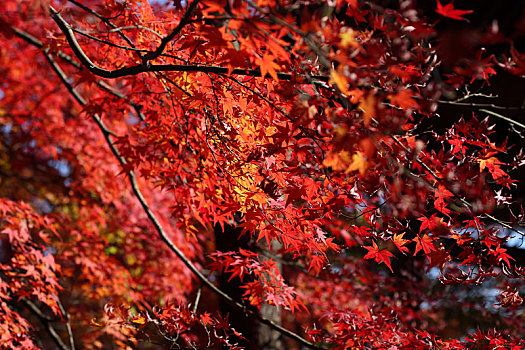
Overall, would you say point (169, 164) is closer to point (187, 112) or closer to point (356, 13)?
point (187, 112)

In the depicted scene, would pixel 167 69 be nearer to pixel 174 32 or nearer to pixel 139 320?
pixel 174 32

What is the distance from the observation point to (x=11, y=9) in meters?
6.68

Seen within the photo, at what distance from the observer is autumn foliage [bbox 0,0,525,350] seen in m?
1.43

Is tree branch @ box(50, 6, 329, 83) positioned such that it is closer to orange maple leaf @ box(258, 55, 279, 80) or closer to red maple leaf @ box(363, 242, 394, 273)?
orange maple leaf @ box(258, 55, 279, 80)

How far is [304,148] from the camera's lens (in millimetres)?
1919

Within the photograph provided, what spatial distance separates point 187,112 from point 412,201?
2.02 m

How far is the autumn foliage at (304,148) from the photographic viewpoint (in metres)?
1.43

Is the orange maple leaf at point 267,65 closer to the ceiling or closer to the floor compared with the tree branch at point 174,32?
closer to the floor

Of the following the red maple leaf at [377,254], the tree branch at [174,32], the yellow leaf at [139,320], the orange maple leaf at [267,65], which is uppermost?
the tree branch at [174,32]

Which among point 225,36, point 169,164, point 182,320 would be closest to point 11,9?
point 169,164

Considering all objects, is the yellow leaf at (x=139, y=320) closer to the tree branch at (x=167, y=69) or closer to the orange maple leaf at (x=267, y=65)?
the tree branch at (x=167, y=69)

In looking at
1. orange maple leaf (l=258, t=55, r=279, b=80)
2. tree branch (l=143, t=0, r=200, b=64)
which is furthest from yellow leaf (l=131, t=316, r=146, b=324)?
orange maple leaf (l=258, t=55, r=279, b=80)

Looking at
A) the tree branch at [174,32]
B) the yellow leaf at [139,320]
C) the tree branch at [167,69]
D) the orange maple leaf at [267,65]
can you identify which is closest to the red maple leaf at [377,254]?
the tree branch at [167,69]

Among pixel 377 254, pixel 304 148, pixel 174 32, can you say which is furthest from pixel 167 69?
pixel 377 254
